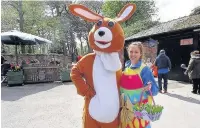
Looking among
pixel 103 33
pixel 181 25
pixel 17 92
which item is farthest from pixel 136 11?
pixel 103 33

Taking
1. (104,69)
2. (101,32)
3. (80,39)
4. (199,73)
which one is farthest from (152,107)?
(80,39)

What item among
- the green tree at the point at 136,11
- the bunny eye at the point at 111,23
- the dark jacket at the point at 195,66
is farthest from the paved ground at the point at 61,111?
the green tree at the point at 136,11

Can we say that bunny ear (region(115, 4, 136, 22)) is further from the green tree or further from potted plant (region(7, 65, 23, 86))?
the green tree

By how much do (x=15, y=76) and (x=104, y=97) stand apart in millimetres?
10957

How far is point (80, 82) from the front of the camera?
318 centimetres

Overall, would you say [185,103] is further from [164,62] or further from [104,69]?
[104,69]

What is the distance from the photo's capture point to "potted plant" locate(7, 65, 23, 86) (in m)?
13.1

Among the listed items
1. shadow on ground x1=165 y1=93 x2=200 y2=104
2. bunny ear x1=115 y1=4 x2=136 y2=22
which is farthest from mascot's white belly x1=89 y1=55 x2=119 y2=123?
shadow on ground x1=165 y1=93 x2=200 y2=104

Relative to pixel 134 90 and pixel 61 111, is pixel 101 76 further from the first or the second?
pixel 61 111

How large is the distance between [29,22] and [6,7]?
4.01m

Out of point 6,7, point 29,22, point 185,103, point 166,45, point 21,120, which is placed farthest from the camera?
point 29,22

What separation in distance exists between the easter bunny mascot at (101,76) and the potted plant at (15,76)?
10.6 m

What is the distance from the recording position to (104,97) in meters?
3.05

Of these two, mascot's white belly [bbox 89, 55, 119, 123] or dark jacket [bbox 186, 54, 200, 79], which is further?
dark jacket [bbox 186, 54, 200, 79]
